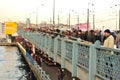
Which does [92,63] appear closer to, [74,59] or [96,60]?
[96,60]

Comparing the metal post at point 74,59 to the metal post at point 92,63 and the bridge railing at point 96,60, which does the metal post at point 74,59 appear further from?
the metal post at point 92,63

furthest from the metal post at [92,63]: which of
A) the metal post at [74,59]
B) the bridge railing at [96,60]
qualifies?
the metal post at [74,59]

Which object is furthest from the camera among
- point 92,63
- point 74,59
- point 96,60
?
point 74,59

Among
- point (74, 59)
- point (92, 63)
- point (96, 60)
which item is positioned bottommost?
point (74, 59)

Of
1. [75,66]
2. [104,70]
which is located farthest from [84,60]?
[104,70]

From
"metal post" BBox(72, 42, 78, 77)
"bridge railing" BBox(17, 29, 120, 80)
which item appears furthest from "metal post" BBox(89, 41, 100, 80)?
"metal post" BBox(72, 42, 78, 77)

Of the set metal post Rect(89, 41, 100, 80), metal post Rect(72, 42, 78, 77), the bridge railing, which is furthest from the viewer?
metal post Rect(72, 42, 78, 77)

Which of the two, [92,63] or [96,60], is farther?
[92,63]

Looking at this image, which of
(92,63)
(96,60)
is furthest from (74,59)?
(96,60)

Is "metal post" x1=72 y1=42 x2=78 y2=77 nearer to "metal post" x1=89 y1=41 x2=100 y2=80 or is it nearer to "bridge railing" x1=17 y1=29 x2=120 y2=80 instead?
"bridge railing" x1=17 y1=29 x2=120 y2=80

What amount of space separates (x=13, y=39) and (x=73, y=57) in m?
113

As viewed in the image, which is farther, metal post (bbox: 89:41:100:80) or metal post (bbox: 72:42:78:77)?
metal post (bbox: 72:42:78:77)

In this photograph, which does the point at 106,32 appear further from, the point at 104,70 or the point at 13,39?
the point at 13,39

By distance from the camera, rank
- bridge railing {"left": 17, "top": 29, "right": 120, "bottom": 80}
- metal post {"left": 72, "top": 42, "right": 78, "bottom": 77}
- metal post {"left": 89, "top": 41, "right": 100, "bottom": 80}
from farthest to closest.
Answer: metal post {"left": 72, "top": 42, "right": 78, "bottom": 77}
metal post {"left": 89, "top": 41, "right": 100, "bottom": 80}
bridge railing {"left": 17, "top": 29, "right": 120, "bottom": 80}
